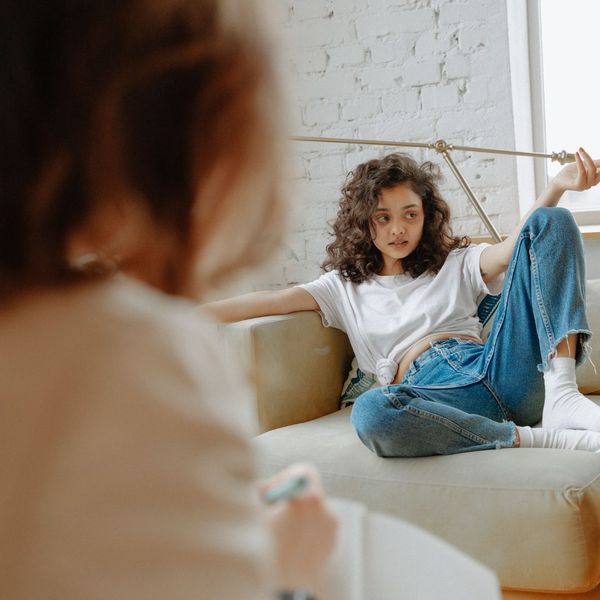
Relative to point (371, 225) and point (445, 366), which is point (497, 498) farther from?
point (371, 225)

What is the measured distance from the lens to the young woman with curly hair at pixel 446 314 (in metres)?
1.75

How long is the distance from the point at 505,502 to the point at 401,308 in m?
0.81

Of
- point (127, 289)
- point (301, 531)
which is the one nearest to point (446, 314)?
point (301, 531)

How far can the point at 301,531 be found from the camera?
46 centimetres

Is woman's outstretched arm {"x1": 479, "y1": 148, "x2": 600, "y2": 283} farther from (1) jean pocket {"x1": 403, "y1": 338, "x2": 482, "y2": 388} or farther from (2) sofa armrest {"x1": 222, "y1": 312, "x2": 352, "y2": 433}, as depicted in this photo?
(2) sofa armrest {"x1": 222, "y1": 312, "x2": 352, "y2": 433}

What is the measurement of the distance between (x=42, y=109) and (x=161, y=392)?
0.41 feet

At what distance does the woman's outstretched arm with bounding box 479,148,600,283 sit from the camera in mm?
2068

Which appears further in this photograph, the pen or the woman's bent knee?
the woman's bent knee

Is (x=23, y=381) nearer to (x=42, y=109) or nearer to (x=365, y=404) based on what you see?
(x=42, y=109)

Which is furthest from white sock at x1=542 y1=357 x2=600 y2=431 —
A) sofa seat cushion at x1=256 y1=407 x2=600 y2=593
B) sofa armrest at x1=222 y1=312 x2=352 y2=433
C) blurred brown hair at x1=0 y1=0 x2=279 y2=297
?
blurred brown hair at x1=0 y1=0 x2=279 y2=297

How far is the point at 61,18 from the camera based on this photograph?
1.14ft

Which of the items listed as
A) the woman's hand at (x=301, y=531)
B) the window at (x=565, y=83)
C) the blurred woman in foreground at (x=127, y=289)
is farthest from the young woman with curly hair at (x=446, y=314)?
the blurred woman in foreground at (x=127, y=289)

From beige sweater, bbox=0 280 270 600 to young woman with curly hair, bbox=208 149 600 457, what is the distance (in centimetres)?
140

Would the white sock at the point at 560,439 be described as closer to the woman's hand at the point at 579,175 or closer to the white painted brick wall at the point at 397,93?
the woman's hand at the point at 579,175
